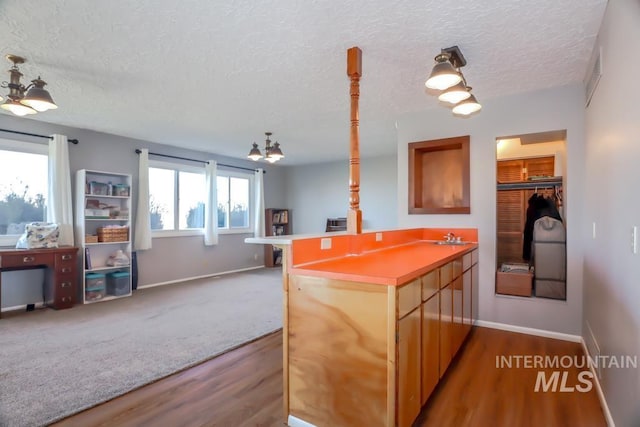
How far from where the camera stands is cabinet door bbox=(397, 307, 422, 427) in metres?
1.55

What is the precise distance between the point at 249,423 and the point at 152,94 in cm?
326

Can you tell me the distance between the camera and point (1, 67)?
282 centimetres

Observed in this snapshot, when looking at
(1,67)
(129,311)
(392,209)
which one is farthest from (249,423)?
(392,209)

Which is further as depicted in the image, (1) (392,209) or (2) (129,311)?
(1) (392,209)

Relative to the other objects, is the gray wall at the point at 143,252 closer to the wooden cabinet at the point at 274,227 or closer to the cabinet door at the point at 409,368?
the wooden cabinet at the point at 274,227

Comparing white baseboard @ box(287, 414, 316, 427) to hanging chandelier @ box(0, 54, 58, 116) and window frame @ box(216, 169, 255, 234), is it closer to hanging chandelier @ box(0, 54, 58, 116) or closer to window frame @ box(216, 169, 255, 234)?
hanging chandelier @ box(0, 54, 58, 116)

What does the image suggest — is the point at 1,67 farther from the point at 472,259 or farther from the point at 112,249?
the point at 472,259

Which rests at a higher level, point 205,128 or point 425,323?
point 205,128

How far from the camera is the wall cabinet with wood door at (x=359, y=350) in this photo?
1.52 m

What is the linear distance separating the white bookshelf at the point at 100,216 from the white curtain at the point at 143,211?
0.16 meters

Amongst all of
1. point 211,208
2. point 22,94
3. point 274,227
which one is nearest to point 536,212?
point 22,94

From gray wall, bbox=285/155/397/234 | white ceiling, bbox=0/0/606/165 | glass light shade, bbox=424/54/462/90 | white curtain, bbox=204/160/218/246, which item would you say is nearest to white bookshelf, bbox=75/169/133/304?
white ceiling, bbox=0/0/606/165

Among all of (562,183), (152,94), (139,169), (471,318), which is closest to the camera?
(471,318)

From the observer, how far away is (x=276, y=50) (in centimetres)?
253
